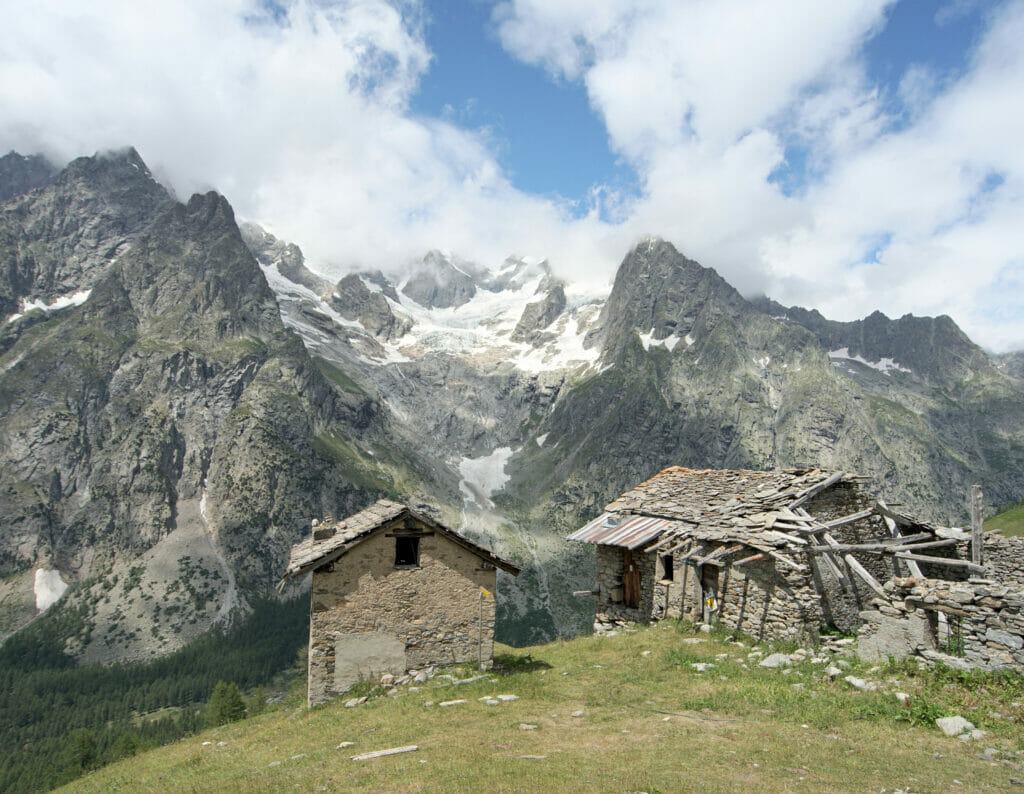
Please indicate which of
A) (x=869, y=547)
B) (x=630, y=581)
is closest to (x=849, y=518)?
(x=869, y=547)

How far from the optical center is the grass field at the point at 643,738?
11.3 metres

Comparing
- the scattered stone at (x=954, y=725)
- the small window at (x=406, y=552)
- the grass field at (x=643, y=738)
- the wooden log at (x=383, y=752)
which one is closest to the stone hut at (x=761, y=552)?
the grass field at (x=643, y=738)

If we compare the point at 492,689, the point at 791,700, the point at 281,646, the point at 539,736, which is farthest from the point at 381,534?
the point at 281,646

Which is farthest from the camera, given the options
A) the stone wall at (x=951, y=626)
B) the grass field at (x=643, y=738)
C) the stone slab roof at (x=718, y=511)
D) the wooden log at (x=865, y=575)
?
the stone slab roof at (x=718, y=511)

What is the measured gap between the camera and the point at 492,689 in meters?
20.0

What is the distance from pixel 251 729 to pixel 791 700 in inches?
717

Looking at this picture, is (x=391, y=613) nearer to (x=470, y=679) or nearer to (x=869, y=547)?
(x=470, y=679)

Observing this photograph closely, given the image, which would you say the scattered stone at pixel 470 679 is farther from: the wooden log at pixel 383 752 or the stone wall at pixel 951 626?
the stone wall at pixel 951 626

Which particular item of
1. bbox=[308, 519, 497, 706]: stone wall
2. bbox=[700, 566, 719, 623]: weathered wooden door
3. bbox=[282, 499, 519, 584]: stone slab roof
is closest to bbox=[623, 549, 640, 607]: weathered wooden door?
bbox=[700, 566, 719, 623]: weathered wooden door

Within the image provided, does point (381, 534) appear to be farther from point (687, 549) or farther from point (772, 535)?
point (772, 535)

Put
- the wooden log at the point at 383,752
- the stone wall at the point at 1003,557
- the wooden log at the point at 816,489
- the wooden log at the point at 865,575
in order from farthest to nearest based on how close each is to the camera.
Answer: the stone wall at the point at 1003,557 → the wooden log at the point at 816,489 → the wooden log at the point at 865,575 → the wooden log at the point at 383,752

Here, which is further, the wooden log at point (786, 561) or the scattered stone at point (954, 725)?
the wooden log at point (786, 561)

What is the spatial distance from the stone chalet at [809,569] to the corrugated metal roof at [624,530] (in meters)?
0.09

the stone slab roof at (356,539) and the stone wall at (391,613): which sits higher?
the stone slab roof at (356,539)
